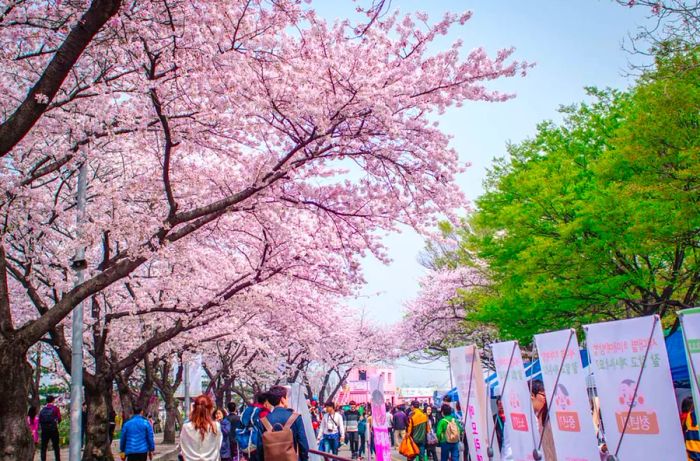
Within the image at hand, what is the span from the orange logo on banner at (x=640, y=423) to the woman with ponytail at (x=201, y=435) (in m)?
5.03

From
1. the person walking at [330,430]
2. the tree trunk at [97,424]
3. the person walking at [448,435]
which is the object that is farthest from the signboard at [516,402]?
the person walking at [330,430]

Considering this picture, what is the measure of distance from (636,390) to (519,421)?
2.39 metres

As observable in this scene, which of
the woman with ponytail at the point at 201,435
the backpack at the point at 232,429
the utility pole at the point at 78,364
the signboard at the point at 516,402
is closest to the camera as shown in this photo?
the signboard at the point at 516,402

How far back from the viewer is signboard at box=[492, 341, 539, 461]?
A: 7.90 metres

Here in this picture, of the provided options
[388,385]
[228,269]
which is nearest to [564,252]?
[228,269]

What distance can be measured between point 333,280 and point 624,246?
8.18 meters

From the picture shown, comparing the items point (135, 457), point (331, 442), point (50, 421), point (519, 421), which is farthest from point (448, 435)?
point (50, 421)

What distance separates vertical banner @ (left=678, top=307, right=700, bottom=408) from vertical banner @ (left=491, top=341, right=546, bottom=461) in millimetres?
2970

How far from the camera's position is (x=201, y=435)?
8.80 meters

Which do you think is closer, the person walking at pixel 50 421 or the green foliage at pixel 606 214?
the green foliage at pixel 606 214

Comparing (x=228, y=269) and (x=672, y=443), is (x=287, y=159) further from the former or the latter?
(x=228, y=269)

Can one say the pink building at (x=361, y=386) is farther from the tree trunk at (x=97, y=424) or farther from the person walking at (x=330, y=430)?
Answer: the tree trunk at (x=97, y=424)

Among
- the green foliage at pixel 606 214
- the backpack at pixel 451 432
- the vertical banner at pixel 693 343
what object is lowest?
the backpack at pixel 451 432

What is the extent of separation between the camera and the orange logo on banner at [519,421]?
26.2ft
